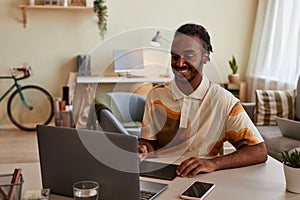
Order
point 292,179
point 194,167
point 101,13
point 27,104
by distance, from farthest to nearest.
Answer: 1. point 27,104
2. point 101,13
3. point 194,167
4. point 292,179

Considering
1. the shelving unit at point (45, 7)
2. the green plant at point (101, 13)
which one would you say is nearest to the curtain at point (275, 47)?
the green plant at point (101, 13)

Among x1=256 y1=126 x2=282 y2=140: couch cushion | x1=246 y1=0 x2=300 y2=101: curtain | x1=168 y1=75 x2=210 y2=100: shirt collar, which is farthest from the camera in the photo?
x1=246 y1=0 x2=300 y2=101: curtain

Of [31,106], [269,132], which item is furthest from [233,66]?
[31,106]

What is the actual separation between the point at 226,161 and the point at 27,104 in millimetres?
4048

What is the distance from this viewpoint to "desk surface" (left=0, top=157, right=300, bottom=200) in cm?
128

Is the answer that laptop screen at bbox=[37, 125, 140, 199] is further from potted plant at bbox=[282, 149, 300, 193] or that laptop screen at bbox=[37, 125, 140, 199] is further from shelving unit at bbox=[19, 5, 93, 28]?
shelving unit at bbox=[19, 5, 93, 28]

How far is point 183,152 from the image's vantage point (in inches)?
66.5

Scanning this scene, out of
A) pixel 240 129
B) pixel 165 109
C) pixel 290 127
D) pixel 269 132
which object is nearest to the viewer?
pixel 240 129

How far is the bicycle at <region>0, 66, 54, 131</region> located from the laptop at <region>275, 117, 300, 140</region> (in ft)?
9.83

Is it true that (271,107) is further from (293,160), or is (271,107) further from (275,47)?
(293,160)

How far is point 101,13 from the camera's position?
5.02 m

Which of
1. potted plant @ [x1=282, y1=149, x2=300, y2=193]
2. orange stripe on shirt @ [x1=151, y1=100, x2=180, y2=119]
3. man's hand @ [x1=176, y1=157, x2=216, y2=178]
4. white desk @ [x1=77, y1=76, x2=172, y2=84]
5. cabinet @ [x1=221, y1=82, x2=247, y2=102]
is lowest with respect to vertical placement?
cabinet @ [x1=221, y1=82, x2=247, y2=102]

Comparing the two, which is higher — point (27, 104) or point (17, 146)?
point (27, 104)

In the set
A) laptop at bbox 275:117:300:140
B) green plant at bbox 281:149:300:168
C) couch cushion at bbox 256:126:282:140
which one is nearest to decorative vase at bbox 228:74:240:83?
couch cushion at bbox 256:126:282:140
